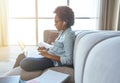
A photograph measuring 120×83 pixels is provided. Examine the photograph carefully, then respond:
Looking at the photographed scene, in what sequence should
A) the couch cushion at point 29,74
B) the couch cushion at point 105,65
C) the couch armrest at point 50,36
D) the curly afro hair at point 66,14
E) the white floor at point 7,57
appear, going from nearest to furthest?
the couch cushion at point 105,65 < the couch cushion at point 29,74 < the curly afro hair at point 66,14 < the couch armrest at point 50,36 < the white floor at point 7,57

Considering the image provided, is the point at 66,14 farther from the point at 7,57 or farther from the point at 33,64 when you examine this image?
the point at 7,57

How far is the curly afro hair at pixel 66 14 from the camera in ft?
6.26

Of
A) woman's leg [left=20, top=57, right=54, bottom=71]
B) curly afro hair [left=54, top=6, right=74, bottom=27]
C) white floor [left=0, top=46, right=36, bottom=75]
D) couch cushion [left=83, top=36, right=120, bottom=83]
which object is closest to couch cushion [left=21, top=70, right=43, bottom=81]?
woman's leg [left=20, top=57, right=54, bottom=71]

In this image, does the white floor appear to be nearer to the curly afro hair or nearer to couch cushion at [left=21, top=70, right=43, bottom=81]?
couch cushion at [left=21, top=70, right=43, bottom=81]

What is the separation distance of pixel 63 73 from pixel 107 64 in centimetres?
70

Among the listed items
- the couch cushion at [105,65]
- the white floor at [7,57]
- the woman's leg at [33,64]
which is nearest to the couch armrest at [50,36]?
the woman's leg at [33,64]

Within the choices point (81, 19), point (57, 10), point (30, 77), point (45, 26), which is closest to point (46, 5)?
point (45, 26)

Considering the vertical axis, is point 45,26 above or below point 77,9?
below

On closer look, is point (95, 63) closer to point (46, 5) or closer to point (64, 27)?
point (64, 27)

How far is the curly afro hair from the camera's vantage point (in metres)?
1.91

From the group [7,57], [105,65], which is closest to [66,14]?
[105,65]

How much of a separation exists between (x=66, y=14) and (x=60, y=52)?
0.36 meters

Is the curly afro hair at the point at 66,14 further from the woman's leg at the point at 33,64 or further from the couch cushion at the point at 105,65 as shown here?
the couch cushion at the point at 105,65

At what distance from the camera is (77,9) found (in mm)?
5602
